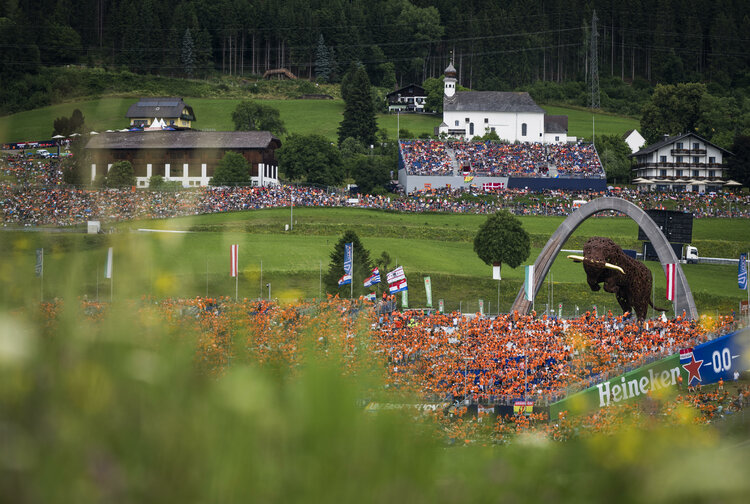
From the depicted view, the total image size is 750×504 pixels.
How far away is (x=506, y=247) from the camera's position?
210 feet

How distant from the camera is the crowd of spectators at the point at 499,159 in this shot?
10656 centimetres

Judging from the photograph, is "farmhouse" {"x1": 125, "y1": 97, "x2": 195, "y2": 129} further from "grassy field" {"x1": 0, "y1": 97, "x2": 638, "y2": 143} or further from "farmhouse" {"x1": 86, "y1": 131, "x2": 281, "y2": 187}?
"farmhouse" {"x1": 86, "y1": 131, "x2": 281, "y2": 187}

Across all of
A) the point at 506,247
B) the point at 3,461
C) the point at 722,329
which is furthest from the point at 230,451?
the point at 506,247

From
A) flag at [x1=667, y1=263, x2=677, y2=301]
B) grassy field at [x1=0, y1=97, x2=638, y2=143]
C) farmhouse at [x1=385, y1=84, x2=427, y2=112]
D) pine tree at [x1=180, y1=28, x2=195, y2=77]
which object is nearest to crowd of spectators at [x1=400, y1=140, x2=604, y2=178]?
grassy field at [x1=0, y1=97, x2=638, y2=143]

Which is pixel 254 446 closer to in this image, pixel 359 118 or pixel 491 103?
pixel 359 118

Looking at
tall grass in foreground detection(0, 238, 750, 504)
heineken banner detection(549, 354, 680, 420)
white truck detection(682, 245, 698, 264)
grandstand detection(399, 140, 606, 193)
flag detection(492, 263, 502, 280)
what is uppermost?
grandstand detection(399, 140, 606, 193)

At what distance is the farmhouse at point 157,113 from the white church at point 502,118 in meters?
44.3

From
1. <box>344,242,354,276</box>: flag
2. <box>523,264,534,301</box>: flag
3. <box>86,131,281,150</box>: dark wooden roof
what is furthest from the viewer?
<box>86,131,281,150</box>: dark wooden roof

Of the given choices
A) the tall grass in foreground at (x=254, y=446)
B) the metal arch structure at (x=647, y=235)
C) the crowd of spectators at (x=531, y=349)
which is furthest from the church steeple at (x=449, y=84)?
the tall grass in foreground at (x=254, y=446)

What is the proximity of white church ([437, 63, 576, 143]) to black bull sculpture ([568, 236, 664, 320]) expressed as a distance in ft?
362

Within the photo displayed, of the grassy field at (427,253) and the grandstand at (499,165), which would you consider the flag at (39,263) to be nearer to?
the grassy field at (427,253)

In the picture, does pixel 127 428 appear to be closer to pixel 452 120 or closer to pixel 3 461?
pixel 3 461

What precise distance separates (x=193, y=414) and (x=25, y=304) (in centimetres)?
82

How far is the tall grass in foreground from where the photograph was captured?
83.7 inches
